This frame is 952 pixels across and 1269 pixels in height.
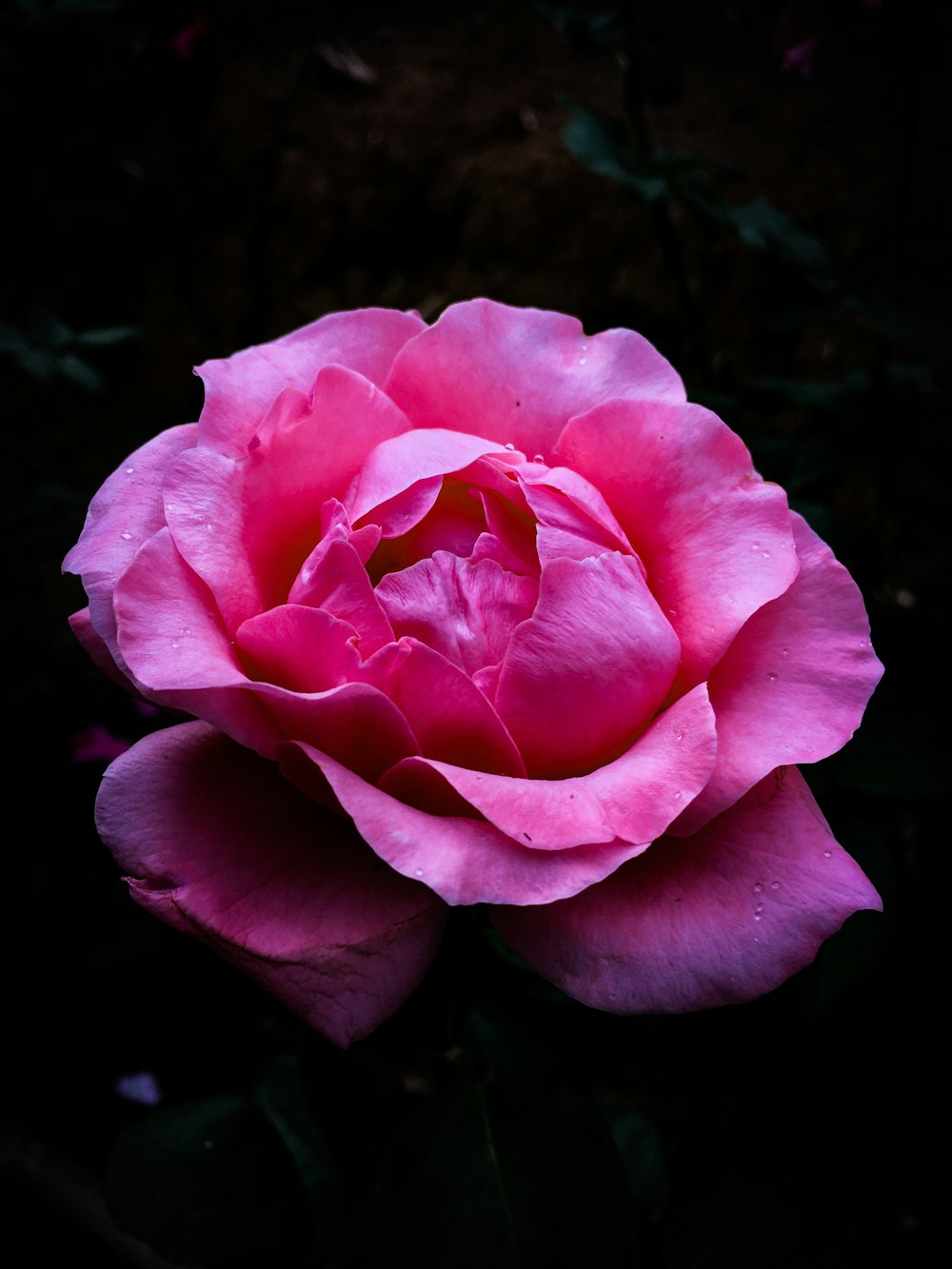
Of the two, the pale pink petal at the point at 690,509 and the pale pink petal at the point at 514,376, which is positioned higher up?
the pale pink petal at the point at 514,376

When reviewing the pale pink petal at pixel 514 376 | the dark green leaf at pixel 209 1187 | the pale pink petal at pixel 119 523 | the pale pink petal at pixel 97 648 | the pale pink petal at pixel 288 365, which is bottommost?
the dark green leaf at pixel 209 1187

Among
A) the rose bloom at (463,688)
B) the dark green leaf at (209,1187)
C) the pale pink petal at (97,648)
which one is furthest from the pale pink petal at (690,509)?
the dark green leaf at (209,1187)

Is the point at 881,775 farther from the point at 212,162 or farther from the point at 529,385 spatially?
the point at 212,162

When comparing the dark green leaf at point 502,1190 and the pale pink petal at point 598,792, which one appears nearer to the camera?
the pale pink petal at point 598,792

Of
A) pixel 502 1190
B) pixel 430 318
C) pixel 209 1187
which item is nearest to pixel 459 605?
pixel 502 1190

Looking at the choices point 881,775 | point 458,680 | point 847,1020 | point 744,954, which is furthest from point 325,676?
point 847,1020

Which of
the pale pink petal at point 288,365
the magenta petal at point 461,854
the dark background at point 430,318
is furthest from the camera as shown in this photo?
the dark background at point 430,318

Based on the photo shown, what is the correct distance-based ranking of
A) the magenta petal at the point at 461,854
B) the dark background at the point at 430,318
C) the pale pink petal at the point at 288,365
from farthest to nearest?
1. the dark background at the point at 430,318
2. the pale pink petal at the point at 288,365
3. the magenta petal at the point at 461,854

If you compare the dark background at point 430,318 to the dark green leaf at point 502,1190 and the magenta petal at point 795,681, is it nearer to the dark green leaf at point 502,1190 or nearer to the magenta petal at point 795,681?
the dark green leaf at point 502,1190
